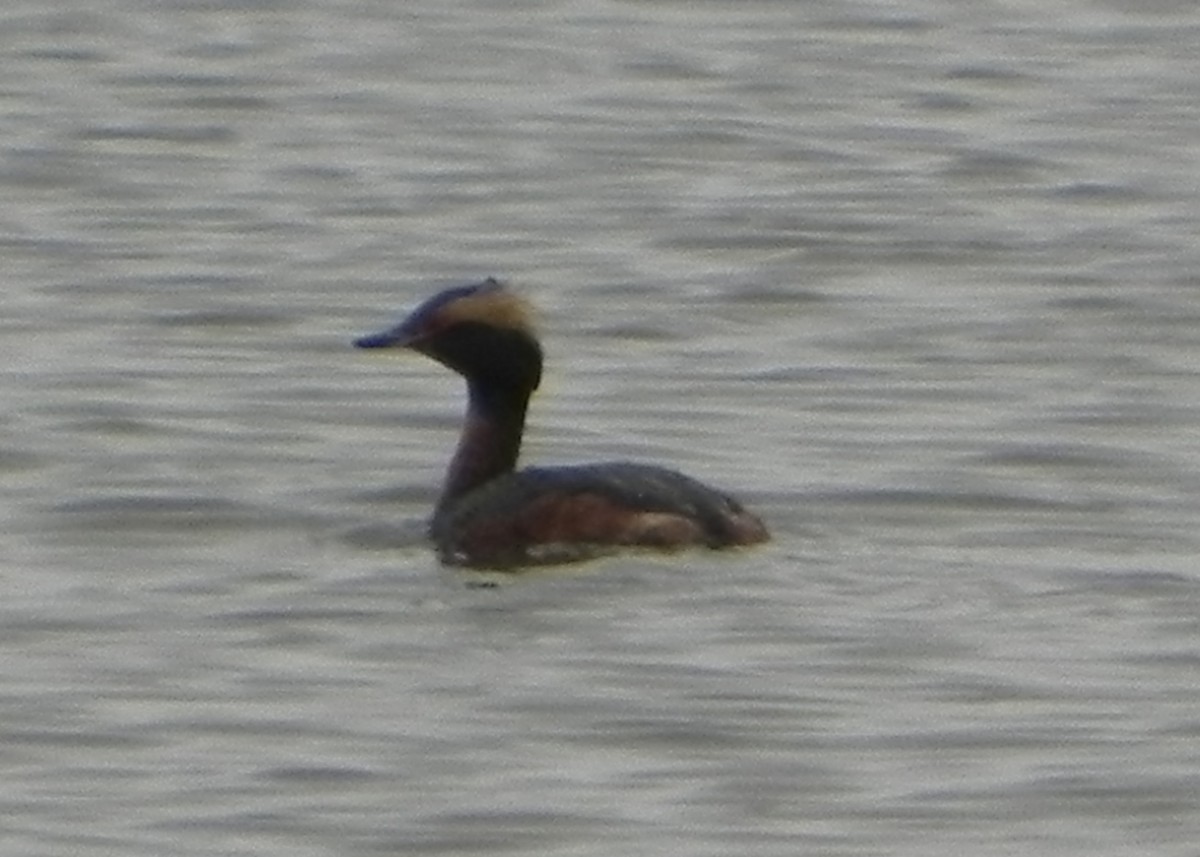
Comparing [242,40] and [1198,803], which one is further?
[242,40]

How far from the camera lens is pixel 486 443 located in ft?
50.1

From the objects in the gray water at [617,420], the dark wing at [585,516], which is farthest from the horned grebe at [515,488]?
the gray water at [617,420]

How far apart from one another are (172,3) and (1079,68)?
184 inches

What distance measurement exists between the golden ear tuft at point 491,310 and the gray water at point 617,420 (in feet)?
2.12

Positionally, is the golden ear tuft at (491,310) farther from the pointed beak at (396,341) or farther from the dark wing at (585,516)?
the dark wing at (585,516)

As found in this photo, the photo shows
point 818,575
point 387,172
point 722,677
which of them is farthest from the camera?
point 387,172

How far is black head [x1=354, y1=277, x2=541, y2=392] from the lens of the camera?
1530 centimetres

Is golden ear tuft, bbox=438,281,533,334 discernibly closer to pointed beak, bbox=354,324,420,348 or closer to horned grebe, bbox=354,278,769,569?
horned grebe, bbox=354,278,769,569

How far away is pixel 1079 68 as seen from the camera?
24.1 meters

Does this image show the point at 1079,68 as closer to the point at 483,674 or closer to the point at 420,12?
the point at 420,12

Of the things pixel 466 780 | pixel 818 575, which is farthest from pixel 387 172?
pixel 466 780

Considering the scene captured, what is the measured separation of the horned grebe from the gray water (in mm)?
121

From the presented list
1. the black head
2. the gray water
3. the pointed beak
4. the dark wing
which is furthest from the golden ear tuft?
the gray water

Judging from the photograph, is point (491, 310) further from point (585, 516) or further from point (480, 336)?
point (585, 516)
